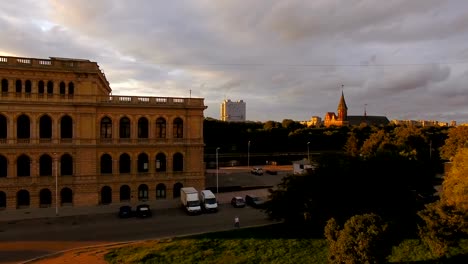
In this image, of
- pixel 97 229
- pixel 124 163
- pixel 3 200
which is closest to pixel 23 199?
pixel 3 200

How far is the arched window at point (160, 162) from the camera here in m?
49.8

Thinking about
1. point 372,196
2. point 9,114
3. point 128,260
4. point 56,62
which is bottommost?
point 128,260

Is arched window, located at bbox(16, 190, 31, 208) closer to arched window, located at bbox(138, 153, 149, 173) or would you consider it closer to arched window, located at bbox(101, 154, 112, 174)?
arched window, located at bbox(101, 154, 112, 174)

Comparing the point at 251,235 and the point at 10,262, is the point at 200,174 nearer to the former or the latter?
the point at 251,235

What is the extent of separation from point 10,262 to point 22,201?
19.6 m

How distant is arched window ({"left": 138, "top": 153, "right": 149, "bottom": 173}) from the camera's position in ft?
161

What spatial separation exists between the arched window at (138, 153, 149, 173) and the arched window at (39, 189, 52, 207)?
36.9ft

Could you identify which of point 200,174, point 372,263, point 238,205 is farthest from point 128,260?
point 200,174

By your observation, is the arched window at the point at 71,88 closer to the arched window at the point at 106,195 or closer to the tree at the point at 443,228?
the arched window at the point at 106,195

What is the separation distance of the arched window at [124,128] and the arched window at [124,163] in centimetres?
259

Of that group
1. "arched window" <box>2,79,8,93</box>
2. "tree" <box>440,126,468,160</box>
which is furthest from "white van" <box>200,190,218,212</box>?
"tree" <box>440,126,468,160</box>

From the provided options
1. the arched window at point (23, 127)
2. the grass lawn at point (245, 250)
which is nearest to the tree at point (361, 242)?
the grass lawn at point (245, 250)

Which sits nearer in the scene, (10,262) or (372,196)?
(10,262)

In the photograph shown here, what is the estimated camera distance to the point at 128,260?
89.6 feet
